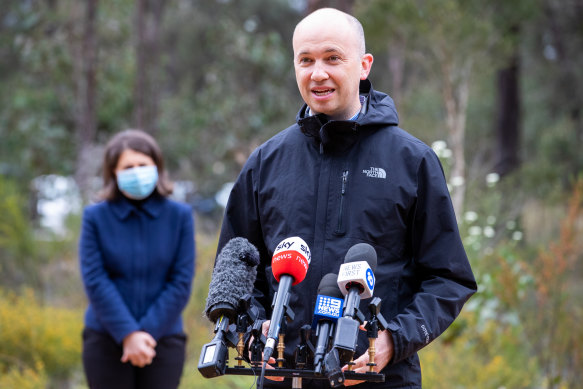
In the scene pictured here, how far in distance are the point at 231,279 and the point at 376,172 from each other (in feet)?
2.13

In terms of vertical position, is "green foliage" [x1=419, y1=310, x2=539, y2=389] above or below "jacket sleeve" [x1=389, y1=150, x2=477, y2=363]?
below

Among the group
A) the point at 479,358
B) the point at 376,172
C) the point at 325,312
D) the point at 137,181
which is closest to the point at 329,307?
the point at 325,312

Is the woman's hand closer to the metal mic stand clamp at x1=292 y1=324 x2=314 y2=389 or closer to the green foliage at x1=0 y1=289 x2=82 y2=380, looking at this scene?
the metal mic stand clamp at x1=292 y1=324 x2=314 y2=389

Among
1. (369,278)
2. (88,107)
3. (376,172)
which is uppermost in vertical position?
(88,107)

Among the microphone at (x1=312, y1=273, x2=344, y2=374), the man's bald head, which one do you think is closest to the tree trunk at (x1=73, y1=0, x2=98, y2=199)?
the man's bald head

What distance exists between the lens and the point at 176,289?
469 centimetres

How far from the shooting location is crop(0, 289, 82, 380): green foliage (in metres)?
7.09

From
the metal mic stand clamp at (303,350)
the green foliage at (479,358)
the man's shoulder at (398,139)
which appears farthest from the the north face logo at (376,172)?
the green foliage at (479,358)

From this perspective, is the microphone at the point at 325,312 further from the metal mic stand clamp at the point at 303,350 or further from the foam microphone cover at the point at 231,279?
the foam microphone cover at the point at 231,279

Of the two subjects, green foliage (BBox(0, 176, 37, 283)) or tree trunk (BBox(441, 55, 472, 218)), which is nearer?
green foliage (BBox(0, 176, 37, 283))

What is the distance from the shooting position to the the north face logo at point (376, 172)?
107 inches

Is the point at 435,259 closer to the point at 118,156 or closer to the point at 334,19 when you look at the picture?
the point at 334,19

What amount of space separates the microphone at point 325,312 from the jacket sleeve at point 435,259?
316mm

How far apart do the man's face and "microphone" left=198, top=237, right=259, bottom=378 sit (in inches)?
23.1
